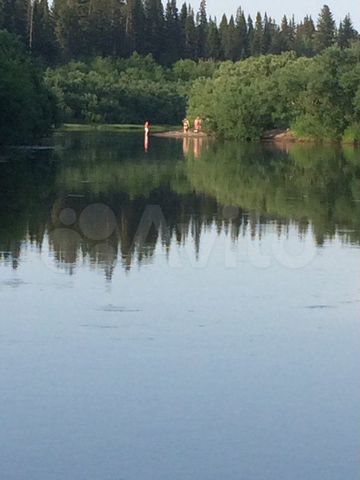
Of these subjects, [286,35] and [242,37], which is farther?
[286,35]

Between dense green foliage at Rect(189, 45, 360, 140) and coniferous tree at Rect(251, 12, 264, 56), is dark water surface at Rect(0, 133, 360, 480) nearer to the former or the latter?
dense green foliage at Rect(189, 45, 360, 140)

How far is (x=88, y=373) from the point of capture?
866 centimetres

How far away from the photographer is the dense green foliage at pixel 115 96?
315 ft

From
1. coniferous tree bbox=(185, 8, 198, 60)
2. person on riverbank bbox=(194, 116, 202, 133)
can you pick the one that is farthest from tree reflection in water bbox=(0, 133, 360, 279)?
coniferous tree bbox=(185, 8, 198, 60)

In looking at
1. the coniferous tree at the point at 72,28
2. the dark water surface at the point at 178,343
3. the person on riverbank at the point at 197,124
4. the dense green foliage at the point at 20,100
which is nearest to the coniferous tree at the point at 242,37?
the coniferous tree at the point at 72,28

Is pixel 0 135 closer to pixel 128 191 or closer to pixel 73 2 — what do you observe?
pixel 128 191

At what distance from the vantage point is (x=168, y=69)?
406 feet

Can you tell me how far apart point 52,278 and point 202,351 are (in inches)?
143

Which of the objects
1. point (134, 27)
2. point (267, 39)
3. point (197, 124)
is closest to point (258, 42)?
point (267, 39)

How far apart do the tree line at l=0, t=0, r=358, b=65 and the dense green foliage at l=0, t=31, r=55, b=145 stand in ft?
221

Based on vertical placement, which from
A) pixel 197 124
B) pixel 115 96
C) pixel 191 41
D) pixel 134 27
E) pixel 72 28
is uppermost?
pixel 134 27

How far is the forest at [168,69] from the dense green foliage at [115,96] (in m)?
0.08

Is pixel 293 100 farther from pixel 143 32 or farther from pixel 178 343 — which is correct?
pixel 143 32

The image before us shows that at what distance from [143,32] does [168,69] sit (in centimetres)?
1203
